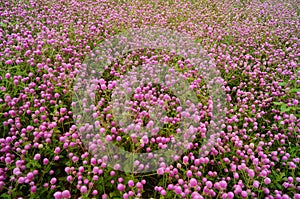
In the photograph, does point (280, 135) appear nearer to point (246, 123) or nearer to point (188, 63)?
point (246, 123)

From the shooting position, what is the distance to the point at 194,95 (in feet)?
11.9

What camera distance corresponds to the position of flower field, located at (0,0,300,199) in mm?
2439

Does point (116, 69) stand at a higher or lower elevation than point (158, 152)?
higher

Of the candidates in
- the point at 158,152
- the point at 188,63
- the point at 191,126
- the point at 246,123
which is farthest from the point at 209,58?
the point at 158,152

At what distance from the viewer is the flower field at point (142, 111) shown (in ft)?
8.00

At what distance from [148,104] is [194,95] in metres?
0.83

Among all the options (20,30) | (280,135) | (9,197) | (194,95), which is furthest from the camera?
(20,30)

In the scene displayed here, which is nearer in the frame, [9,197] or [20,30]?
[9,197]

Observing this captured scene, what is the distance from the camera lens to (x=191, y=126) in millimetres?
2891

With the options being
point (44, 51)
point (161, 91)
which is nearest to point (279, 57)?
point (161, 91)

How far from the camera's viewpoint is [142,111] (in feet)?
10.4

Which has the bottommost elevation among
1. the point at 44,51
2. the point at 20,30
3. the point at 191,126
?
the point at 191,126

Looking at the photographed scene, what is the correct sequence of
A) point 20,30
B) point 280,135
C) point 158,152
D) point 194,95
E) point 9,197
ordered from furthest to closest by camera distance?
point 20,30 < point 194,95 < point 280,135 < point 158,152 < point 9,197

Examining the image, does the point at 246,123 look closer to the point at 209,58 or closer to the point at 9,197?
the point at 209,58
